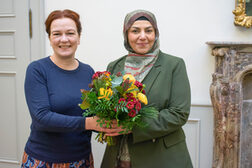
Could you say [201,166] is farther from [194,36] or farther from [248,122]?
[194,36]

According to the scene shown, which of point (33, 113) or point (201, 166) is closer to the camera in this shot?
point (33, 113)

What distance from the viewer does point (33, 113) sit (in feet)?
5.66

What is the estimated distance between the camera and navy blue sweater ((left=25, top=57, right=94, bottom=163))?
1695mm

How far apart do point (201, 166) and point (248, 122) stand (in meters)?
0.65

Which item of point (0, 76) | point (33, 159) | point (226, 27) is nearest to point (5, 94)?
point (0, 76)

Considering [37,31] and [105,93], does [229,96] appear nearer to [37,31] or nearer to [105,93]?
[105,93]

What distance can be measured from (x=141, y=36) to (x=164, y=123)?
541 millimetres

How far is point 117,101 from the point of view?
147cm

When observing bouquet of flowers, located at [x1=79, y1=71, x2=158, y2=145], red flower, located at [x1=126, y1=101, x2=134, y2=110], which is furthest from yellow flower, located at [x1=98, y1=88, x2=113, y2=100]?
red flower, located at [x1=126, y1=101, x2=134, y2=110]

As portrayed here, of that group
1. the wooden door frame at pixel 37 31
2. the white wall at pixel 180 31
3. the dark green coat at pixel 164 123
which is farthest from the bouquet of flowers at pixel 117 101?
the wooden door frame at pixel 37 31

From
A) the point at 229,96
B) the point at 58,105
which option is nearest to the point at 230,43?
the point at 229,96

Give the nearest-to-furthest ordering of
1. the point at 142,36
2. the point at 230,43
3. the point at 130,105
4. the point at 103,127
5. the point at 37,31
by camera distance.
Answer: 1. the point at 130,105
2. the point at 103,127
3. the point at 142,36
4. the point at 230,43
5. the point at 37,31

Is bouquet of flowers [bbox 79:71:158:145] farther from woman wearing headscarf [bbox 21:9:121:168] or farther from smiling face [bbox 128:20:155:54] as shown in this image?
smiling face [bbox 128:20:155:54]

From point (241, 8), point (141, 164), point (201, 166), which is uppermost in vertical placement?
point (241, 8)
